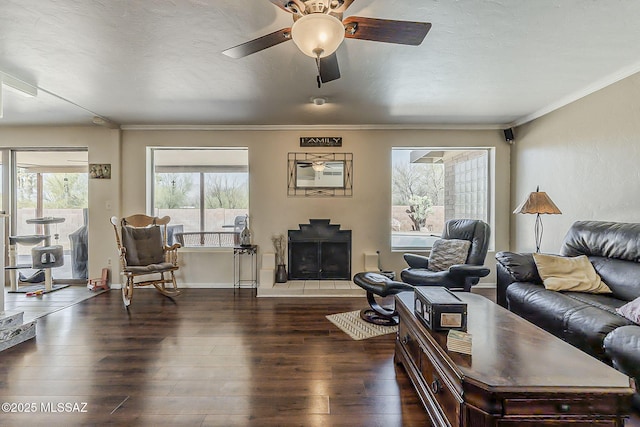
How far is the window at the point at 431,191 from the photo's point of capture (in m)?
4.66

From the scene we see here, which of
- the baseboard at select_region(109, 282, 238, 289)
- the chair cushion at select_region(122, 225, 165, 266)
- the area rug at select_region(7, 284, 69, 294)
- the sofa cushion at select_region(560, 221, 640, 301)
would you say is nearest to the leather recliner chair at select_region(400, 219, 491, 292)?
the sofa cushion at select_region(560, 221, 640, 301)

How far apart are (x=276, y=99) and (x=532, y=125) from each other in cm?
346

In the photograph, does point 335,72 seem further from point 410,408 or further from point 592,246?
point 592,246

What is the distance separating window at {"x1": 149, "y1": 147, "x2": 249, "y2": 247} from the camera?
15.4ft

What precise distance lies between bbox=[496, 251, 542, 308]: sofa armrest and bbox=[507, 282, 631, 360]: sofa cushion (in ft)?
0.28

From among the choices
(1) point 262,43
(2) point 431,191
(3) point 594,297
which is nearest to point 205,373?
(1) point 262,43

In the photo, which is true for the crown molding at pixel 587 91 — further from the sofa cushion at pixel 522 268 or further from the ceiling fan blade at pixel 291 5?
the ceiling fan blade at pixel 291 5

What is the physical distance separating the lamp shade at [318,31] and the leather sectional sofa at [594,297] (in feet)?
7.51

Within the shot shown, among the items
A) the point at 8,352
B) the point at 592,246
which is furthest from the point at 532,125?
the point at 8,352

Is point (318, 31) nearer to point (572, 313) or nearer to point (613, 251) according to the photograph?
point (572, 313)

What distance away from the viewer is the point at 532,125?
401 cm

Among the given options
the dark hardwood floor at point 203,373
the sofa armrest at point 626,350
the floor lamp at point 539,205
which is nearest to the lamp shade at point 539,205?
the floor lamp at point 539,205

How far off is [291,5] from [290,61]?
106cm

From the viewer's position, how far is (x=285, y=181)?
4.56 metres
